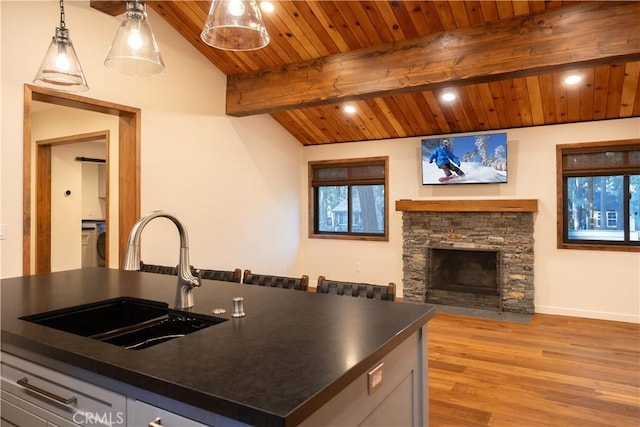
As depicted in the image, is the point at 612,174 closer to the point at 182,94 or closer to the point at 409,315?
the point at 409,315

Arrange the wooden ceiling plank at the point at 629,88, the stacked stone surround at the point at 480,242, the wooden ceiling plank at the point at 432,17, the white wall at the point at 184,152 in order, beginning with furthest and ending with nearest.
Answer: the stacked stone surround at the point at 480,242
the wooden ceiling plank at the point at 629,88
the wooden ceiling plank at the point at 432,17
the white wall at the point at 184,152

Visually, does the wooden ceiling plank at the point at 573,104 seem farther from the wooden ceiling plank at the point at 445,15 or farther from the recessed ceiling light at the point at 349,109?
the recessed ceiling light at the point at 349,109

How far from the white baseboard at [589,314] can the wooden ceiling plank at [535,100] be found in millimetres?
2287

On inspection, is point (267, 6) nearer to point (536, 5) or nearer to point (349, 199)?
point (536, 5)

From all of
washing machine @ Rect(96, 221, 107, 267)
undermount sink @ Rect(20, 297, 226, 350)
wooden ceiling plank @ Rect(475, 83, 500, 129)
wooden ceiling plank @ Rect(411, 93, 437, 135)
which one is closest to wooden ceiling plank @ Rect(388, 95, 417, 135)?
wooden ceiling plank @ Rect(411, 93, 437, 135)

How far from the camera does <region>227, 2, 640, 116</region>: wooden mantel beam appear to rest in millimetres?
3105

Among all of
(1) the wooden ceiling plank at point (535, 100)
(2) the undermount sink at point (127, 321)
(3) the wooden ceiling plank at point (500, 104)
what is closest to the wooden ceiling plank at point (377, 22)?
(3) the wooden ceiling plank at point (500, 104)

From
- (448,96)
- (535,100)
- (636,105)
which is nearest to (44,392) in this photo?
(448,96)

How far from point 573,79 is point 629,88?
22.7 inches

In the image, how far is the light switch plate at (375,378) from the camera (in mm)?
1178

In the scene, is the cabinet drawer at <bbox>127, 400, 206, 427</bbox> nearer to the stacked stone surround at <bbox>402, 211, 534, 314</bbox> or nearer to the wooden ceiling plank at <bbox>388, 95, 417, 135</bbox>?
the wooden ceiling plank at <bbox>388, 95, 417, 135</bbox>

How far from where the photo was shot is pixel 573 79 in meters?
4.16

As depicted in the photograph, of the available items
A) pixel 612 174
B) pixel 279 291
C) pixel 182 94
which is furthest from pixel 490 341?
pixel 182 94

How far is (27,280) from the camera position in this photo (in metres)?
2.28
